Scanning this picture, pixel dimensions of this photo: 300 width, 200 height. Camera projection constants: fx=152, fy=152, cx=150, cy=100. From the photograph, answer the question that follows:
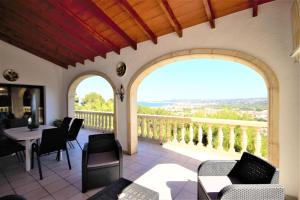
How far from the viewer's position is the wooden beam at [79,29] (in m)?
2.96

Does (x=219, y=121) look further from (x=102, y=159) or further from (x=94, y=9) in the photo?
(x=94, y=9)

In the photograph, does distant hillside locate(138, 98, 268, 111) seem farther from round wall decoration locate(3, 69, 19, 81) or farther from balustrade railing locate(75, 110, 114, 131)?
round wall decoration locate(3, 69, 19, 81)

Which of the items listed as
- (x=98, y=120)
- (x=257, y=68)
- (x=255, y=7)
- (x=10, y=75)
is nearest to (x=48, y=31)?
(x=10, y=75)

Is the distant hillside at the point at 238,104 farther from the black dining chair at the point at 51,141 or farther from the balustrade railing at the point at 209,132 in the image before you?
the black dining chair at the point at 51,141

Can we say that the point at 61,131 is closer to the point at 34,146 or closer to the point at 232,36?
the point at 34,146

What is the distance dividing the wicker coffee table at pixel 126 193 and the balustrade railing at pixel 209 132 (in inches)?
103

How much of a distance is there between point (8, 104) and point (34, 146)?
303cm

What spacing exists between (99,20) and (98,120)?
421 centimetres

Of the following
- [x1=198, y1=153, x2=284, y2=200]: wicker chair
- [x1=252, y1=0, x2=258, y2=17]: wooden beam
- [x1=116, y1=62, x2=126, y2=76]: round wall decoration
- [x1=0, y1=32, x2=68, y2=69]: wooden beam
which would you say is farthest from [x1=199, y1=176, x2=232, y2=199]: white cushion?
[x1=0, y1=32, x2=68, y2=69]: wooden beam

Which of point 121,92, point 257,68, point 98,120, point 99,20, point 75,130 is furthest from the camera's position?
point 98,120

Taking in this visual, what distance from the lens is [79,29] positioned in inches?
139

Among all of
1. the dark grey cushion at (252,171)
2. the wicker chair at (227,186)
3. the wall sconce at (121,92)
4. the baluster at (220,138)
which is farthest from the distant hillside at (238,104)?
the wall sconce at (121,92)

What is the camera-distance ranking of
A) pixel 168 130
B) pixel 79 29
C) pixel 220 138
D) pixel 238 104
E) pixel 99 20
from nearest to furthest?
pixel 99 20 → pixel 79 29 → pixel 220 138 → pixel 168 130 → pixel 238 104

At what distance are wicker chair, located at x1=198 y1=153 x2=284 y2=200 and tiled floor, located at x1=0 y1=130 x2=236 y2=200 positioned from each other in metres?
0.63
